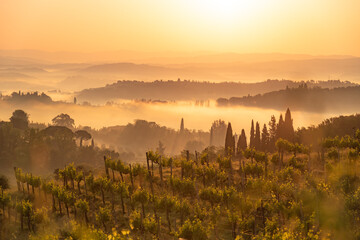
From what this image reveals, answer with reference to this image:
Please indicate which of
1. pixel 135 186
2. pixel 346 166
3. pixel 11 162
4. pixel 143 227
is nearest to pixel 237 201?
pixel 143 227

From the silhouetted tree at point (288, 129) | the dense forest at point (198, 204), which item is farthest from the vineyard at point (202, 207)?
the silhouetted tree at point (288, 129)

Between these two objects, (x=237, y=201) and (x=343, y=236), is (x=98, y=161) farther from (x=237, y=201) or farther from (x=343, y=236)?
(x=343, y=236)

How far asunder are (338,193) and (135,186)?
88.9 ft

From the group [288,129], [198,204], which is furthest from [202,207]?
[288,129]

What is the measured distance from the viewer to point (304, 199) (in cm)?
3481

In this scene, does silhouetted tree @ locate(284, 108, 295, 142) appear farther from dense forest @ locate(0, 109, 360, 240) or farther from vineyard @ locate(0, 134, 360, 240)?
vineyard @ locate(0, 134, 360, 240)

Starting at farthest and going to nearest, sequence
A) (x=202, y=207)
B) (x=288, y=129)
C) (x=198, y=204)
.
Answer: (x=288, y=129)
(x=202, y=207)
(x=198, y=204)

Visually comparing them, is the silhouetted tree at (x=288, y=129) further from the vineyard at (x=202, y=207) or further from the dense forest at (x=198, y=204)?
the vineyard at (x=202, y=207)

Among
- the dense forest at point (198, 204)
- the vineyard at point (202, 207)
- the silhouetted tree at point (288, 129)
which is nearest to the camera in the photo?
the vineyard at point (202, 207)

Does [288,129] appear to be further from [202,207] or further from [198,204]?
[198,204]

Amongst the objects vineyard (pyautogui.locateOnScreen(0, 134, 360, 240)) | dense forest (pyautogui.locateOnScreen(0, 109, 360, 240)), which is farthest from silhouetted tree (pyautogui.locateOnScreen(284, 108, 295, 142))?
vineyard (pyautogui.locateOnScreen(0, 134, 360, 240))

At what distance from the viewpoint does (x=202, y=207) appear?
44.7 metres

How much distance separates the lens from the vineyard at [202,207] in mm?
32188

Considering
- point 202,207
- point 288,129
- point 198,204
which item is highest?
point 288,129
